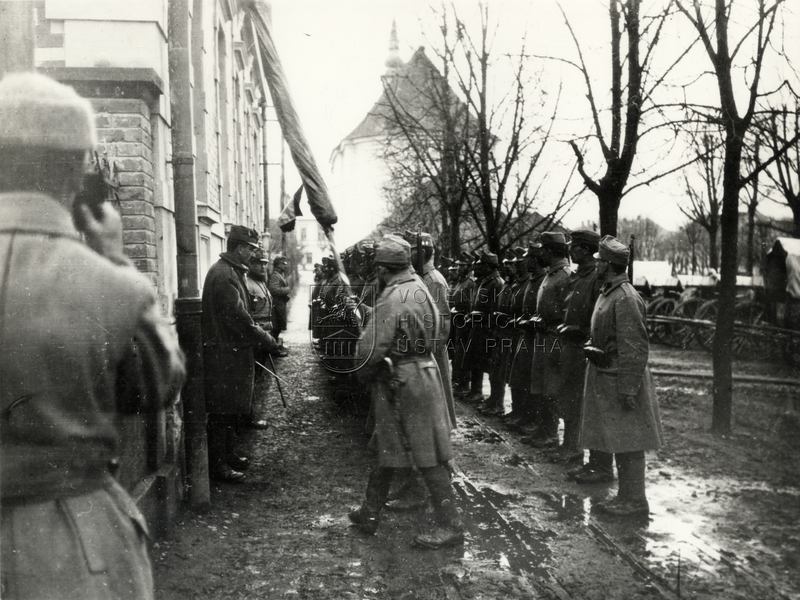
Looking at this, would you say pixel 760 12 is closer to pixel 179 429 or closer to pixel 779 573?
pixel 779 573

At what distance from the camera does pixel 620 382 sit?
5.02 m

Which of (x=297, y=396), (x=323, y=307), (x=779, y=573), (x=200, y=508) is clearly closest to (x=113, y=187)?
(x=200, y=508)

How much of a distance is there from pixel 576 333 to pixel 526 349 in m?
1.52

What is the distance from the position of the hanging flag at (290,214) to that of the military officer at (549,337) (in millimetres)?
2507

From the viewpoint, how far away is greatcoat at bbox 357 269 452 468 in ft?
14.7

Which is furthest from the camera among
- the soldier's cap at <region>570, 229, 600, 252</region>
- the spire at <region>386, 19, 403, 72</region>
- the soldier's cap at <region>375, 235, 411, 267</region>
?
the spire at <region>386, 19, 403, 72</region>

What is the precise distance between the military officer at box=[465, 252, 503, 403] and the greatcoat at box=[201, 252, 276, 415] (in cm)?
427

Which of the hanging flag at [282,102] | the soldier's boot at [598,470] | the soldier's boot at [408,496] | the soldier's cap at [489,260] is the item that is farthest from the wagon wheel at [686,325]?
the hanging flag at [282,102]

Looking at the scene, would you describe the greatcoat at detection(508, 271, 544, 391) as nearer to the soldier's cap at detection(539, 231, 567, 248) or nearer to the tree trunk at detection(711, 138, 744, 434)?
the soldier's cap at detection(539, 231, 567, 248)

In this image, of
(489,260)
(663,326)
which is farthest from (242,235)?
(663,326)

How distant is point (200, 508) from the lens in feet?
16.5

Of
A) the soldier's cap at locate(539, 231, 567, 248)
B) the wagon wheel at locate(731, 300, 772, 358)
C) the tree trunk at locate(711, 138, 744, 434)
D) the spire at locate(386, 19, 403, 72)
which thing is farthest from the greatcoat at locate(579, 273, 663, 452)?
the wagon wheel at locate(731, 300, 772, 358)

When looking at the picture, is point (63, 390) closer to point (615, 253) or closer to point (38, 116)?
point (38, 116)

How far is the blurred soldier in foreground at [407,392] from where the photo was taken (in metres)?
4.48
